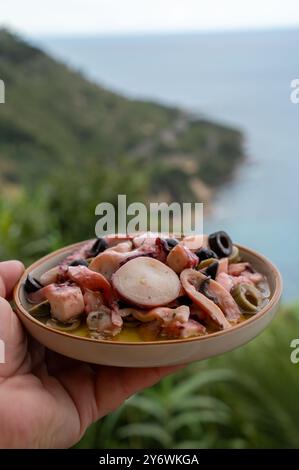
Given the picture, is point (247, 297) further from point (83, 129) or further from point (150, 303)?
point (83, 129)

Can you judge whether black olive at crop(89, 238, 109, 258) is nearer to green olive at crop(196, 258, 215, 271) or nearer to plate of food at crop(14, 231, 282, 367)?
plate of food at crop(14, 231, 282, 367)

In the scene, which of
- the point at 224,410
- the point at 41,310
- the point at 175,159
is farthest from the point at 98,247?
the point at 175,159

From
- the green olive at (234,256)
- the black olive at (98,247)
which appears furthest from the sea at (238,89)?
the black olive at (98,247)

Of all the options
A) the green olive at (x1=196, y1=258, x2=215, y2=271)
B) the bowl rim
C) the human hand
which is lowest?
the human hand

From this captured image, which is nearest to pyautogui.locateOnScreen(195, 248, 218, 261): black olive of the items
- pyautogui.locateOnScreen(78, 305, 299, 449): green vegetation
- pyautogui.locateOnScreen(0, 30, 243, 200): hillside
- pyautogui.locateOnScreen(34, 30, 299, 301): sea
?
pyautogui.locateOnScreen(78, 305, 299, 449): green vegetation

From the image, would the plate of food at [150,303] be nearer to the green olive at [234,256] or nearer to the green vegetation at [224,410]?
the green olive at [234,256]
